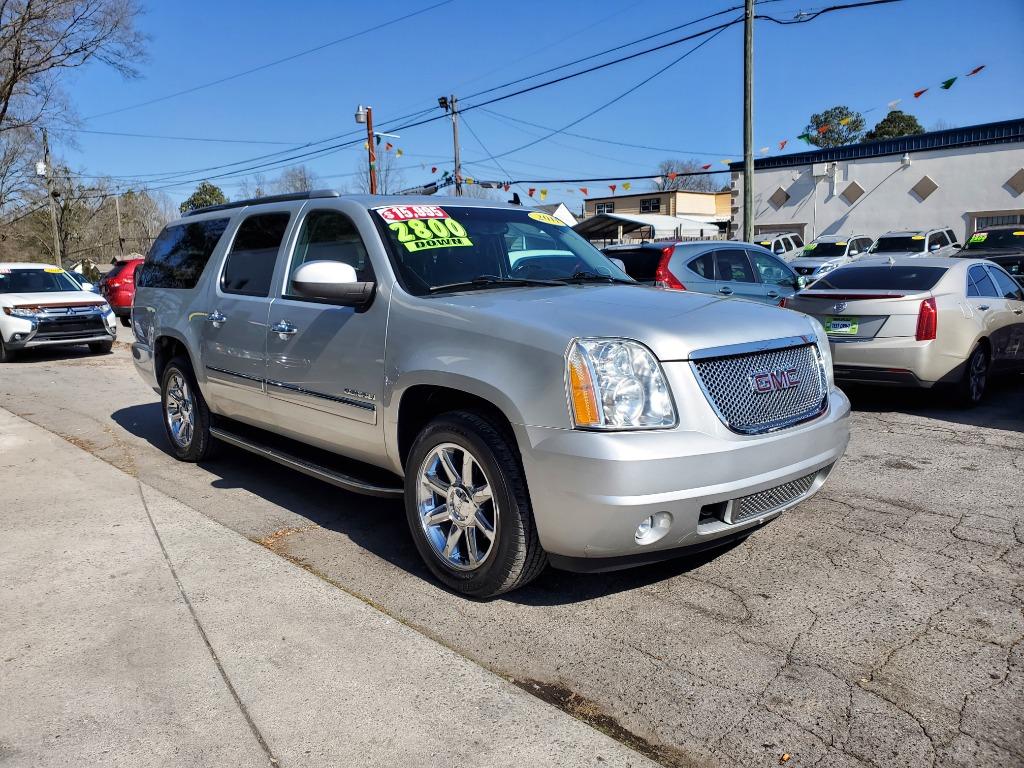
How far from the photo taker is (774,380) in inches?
140

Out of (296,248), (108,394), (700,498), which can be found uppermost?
(296,248)

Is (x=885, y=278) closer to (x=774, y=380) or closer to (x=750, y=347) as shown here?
(x=774, y=380)

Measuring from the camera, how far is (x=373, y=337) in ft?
13.2

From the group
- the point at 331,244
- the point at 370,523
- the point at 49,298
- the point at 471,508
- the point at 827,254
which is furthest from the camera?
the point at 827,254

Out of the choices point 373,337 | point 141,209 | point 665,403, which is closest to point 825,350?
point 665,403

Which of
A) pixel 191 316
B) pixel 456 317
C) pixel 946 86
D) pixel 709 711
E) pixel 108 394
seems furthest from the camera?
→ pixel 946 86

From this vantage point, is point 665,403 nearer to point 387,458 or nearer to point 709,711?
point 709,711

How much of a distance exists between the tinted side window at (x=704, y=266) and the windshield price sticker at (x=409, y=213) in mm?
5728

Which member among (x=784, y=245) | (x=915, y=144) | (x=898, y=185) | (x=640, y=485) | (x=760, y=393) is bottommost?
(x=640, y=485)

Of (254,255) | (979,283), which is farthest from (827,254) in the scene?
(254,255)

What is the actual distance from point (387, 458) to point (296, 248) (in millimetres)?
1593

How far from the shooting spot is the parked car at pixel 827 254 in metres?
21.8

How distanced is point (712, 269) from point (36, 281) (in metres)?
11.4

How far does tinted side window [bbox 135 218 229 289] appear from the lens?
5863 millimetres
